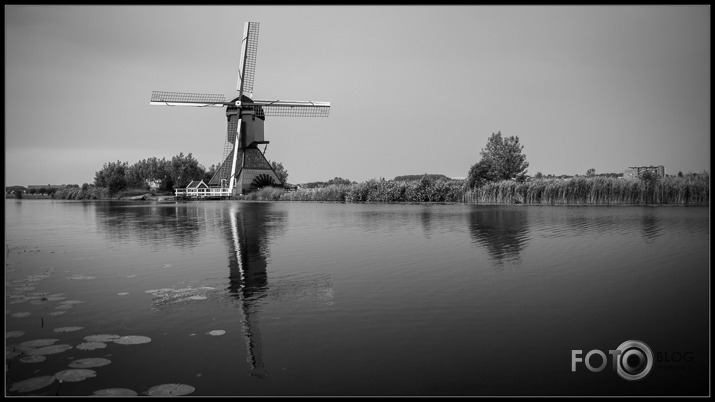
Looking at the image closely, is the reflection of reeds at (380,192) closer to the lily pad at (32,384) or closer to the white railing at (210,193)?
the white railing at (210,193)

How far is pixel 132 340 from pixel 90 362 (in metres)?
0.59

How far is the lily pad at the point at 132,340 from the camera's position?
14.8 ft

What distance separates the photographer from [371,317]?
5312mm

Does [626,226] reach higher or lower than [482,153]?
lower

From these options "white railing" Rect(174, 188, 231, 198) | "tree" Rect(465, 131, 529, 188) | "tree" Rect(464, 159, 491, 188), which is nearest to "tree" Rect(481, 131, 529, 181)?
"tree" Rect(465, 131, 529, 188)

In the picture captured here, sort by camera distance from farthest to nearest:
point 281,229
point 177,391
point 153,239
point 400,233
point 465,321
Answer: point 281,229 → point 400,233 → point 153,239 → point 465,321 → point 177,391

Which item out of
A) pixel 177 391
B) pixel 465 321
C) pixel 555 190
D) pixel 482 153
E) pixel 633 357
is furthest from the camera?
pixel 482 153

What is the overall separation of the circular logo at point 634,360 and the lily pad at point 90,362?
4.18 meters

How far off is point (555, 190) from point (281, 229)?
22894 mm

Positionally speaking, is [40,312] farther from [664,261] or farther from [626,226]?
[626,226]

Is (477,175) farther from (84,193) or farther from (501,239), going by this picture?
(84,193)

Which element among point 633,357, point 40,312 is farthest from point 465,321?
point 40,312

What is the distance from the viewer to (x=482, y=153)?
56.7 m

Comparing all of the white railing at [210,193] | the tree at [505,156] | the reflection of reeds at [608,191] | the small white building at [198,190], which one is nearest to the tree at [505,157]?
the tree at [505,156]
